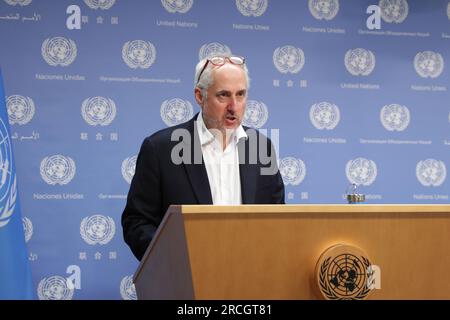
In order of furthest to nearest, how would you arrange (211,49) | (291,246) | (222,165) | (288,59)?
1. (288,59)
2. (211,49)
3. (222,165)
4. (291,246)

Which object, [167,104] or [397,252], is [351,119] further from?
[397,252]

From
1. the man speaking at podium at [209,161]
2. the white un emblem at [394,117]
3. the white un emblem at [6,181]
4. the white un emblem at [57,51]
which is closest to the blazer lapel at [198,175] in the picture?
the man speaking at podium at [209,161]

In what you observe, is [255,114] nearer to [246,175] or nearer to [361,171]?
[361,171]

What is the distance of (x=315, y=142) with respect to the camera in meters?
4.46

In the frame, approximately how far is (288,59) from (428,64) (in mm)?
1132

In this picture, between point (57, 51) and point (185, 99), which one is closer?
point (57, 51)

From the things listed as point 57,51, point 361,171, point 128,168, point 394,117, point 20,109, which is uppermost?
point 57,51

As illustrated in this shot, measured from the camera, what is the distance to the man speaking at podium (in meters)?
2.75

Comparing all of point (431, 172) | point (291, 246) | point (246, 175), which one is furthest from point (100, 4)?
point (291, 246)

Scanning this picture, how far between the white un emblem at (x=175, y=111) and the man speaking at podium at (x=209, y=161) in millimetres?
1207

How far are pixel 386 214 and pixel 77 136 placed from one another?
286 cm

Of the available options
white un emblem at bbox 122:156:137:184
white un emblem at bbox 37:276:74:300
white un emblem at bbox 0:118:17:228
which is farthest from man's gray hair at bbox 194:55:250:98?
white un emblem at bbox 37:276:74:300

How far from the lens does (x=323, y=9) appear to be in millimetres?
4543

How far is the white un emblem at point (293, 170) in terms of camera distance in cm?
438
